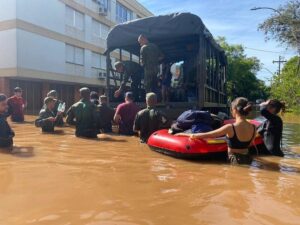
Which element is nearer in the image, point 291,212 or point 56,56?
point 291,212

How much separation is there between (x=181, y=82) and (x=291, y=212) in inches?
286

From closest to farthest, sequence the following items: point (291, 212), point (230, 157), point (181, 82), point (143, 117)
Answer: point (291, 212) < point (230, 157) < point (143, 117) < point (181, 82)

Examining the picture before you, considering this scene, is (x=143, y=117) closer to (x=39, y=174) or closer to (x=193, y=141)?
(x=193, y=141)

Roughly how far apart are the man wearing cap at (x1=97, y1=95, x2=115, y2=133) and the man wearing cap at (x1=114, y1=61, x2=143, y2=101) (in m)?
0.67

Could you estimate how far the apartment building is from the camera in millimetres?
22097

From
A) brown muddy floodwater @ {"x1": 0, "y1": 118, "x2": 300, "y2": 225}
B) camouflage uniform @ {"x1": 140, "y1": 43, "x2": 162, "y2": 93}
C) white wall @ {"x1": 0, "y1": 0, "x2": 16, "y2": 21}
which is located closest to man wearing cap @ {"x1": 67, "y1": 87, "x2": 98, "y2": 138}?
camouflage uniform @ {"x1": 140, "y1": 43, "x2": 162, "y2": 93}

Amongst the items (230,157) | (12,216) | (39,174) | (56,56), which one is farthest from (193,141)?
(56,56)

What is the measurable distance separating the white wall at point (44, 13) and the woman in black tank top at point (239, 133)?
19.4 m

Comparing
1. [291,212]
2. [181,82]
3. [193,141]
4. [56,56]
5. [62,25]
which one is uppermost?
[62,25]

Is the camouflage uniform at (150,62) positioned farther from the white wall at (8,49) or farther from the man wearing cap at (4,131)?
the white wall at (8,49)

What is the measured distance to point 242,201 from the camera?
4.02 m

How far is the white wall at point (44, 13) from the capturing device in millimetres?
22500

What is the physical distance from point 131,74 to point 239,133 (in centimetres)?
567

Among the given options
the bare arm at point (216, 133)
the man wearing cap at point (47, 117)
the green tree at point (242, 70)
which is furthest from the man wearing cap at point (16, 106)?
the green tree at point (242, 70)
